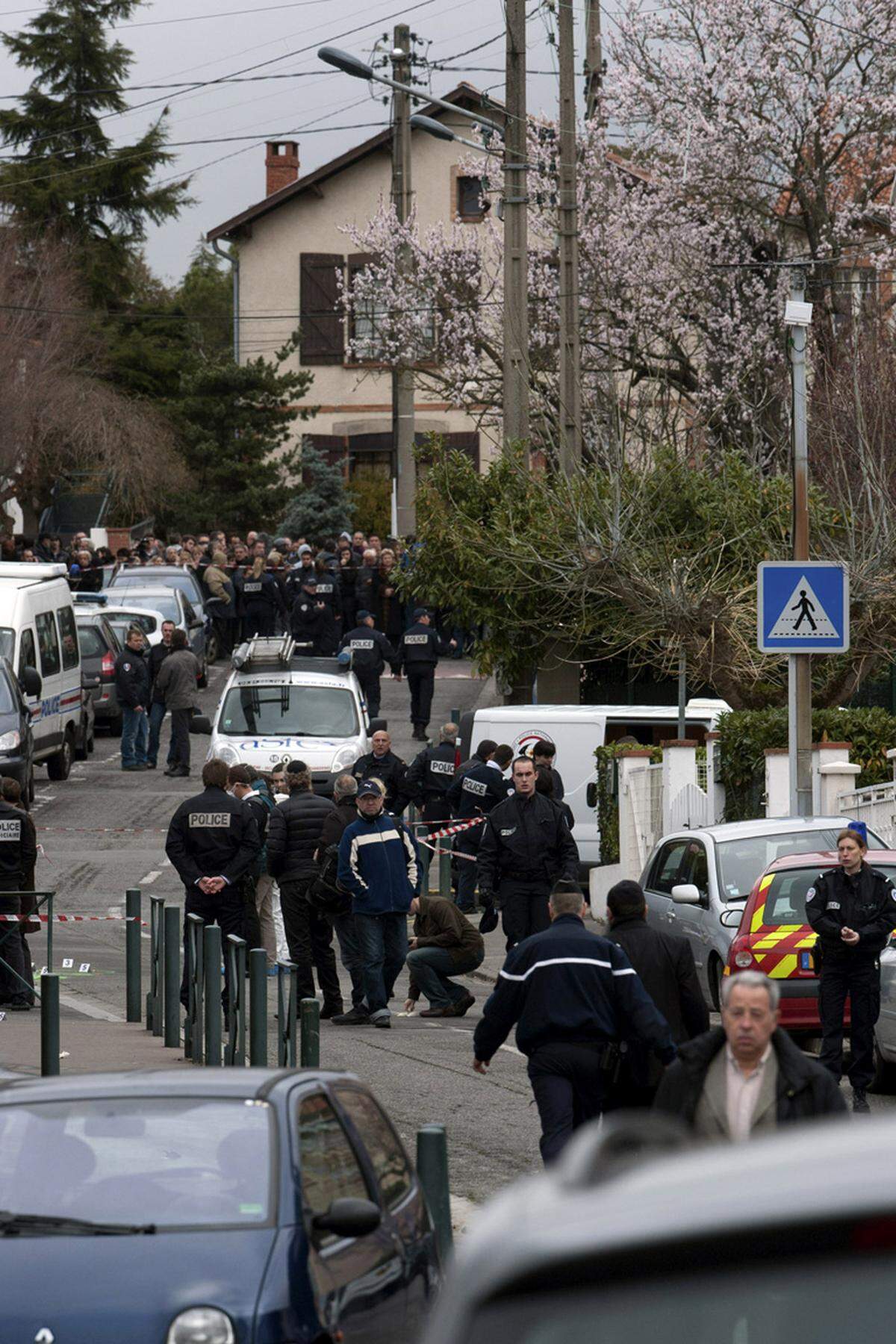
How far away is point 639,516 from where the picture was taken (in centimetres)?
2520

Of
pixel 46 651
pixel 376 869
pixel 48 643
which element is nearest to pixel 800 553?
pixel 376 869

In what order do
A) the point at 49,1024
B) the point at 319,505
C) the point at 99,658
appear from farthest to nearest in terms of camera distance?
the point at 319,505, the point at 99,658, the point at 49,1024

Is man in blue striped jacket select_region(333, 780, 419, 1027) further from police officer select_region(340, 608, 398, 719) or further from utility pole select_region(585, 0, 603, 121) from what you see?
utility pole select_region(585, 0, 603, 121)

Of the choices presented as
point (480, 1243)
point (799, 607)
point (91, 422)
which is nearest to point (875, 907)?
point (799, 607)

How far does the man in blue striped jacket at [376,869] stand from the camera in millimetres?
15461

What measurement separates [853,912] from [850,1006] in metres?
0.57

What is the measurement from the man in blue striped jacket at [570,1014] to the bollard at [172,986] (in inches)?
257

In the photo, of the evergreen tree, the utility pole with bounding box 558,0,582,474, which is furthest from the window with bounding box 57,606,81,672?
the evergreen tree

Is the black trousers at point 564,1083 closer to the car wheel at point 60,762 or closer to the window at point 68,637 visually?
the window at point 68,637

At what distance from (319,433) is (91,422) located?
29.5ft

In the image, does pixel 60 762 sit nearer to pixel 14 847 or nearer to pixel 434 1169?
pixel 14 847

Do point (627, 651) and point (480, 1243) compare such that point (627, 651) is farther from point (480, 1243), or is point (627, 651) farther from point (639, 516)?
point (480, 1243)

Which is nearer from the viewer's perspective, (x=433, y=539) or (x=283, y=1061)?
(x=283, y=1061)

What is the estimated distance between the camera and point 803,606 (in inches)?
657
